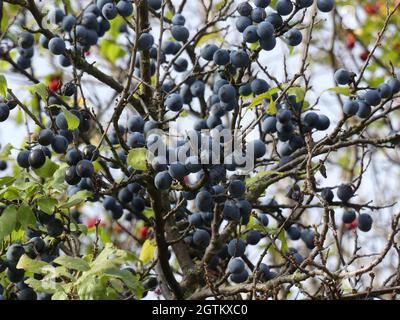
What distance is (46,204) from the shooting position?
Answer: 3318 millimetres

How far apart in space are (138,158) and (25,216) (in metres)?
0.52

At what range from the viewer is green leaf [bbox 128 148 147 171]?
3.16 m

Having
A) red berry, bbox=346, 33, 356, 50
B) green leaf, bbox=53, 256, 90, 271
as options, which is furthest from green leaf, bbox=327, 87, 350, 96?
red berry, bbox=346, 33, 356, 50

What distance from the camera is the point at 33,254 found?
352cm

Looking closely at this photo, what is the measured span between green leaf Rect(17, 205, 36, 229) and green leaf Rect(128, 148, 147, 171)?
18.6 inches

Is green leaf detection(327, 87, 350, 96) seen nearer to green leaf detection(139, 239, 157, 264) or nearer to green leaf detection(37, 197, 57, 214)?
green leaf detection(139, 239, 157, 264)

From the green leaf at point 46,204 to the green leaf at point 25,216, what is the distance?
5 cm

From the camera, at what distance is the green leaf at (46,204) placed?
3.30m

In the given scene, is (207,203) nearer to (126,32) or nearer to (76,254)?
(76,254)

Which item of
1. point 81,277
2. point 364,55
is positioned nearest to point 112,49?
point 364,55

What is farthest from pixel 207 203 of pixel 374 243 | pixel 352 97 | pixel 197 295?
pixel 374 243

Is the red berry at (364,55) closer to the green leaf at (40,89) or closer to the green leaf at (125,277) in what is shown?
the green leaf at (40,89)

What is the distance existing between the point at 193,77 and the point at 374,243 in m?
3.49

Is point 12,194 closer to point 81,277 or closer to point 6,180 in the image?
point 6,180
